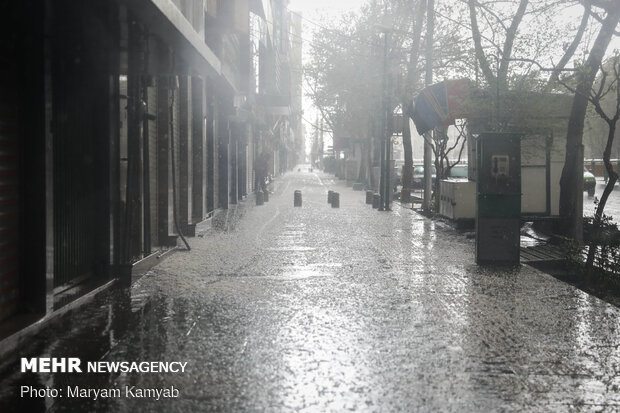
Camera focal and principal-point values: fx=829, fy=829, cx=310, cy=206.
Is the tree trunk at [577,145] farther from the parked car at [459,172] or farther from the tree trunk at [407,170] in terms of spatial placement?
the parked car at [459,172]

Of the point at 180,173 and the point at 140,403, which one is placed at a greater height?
the point at 180,173

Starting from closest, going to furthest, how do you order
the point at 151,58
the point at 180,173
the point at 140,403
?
the point at 140,403 → the point at 151,58 → the point at 180,173

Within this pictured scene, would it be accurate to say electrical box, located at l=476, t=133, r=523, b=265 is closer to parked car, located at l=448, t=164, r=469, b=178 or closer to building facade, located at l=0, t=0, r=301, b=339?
building facade, located at l=0, t=0, r=301, b=339

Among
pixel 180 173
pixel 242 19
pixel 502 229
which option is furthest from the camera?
pixel 242 19

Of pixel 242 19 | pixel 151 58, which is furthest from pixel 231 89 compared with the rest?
pixel 151 58

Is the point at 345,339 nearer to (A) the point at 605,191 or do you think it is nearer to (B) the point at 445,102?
(A) the point at 605,191

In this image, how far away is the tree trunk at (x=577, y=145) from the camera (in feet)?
45.2

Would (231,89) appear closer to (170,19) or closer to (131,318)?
(170,19)

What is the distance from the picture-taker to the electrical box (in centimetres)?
1159

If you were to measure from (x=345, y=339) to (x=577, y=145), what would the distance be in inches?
371

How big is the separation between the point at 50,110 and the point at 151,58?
3439mm

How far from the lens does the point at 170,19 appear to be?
347 inches

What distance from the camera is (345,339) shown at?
6.50 metres

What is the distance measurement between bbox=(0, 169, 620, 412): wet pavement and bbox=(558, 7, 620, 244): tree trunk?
337 centimetres
